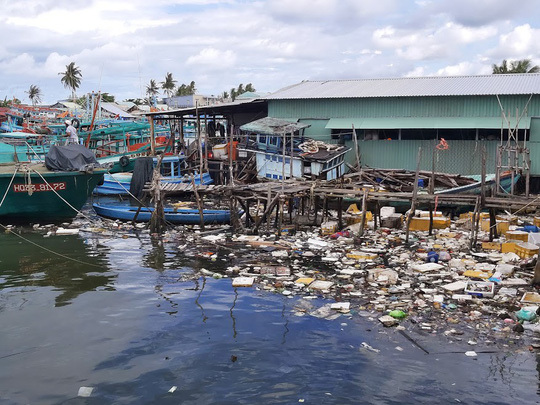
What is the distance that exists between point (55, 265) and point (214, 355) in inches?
277

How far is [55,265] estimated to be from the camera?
1295 cm

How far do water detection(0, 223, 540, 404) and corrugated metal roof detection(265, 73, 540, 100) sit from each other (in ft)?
52.0

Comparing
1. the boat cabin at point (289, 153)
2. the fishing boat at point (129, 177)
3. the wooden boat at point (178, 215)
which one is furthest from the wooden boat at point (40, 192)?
the fishing boat at point (129, 177)

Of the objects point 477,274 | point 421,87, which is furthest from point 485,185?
point 477,274

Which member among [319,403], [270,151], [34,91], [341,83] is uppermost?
[34,91]

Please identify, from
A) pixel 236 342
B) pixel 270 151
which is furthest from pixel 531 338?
pixel 270 151

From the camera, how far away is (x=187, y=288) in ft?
35.6

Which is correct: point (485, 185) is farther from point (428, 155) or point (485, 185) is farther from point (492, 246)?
point (492, 246)

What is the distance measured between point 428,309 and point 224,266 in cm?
513

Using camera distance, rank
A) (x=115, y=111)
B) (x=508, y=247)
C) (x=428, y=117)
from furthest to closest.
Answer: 1. (x=115, y=111)
2. (x=428, y=117)
3. (x=508, y=247)

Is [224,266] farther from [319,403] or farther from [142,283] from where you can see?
[319,403]

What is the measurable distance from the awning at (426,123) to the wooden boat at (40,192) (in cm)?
1121

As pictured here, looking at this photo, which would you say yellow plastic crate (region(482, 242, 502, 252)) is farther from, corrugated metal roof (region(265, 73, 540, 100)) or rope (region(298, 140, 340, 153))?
corrugated metal roof (region(265, 73, 540, 100))

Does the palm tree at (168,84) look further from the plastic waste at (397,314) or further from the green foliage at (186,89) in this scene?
the plastic waste at (397,314)
